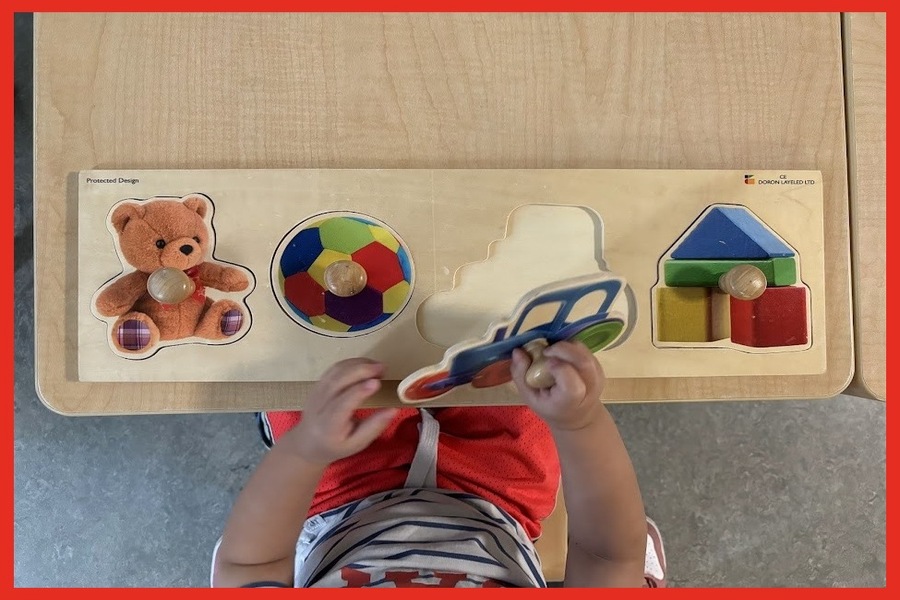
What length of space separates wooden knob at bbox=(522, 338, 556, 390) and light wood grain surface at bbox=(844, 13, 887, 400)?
27 centimetres

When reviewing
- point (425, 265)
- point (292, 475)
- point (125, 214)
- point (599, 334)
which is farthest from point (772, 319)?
point (125, 214)

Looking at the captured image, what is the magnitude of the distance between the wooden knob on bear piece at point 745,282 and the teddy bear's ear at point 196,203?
40 cm

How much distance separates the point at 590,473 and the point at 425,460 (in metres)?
0.18

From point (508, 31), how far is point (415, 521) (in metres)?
0.43

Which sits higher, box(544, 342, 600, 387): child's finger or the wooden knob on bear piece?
the wooden knob on bear piece

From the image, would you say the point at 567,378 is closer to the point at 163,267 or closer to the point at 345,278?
the point at 345,278

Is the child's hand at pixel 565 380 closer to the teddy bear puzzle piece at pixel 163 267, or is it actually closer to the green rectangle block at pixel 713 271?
the green rectangle block at pixel 713 271

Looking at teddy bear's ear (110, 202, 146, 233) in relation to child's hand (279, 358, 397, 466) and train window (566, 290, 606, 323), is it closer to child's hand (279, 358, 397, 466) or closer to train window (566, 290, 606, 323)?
child's hand (279, 358, 397, 466)

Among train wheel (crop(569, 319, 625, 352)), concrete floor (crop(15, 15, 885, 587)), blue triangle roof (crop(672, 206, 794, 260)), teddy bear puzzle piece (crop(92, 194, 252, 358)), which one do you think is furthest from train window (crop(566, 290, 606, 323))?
concrete floor (crop(15, 15, 885, 587))

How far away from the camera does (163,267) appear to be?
0.49 metres

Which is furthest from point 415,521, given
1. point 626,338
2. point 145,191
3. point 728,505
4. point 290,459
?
point 728,505

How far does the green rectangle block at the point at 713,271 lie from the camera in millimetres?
510

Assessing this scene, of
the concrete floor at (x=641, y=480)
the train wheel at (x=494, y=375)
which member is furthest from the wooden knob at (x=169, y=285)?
the concrete floor at (x=641, y=480)

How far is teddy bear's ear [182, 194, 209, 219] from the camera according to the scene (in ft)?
1.62
